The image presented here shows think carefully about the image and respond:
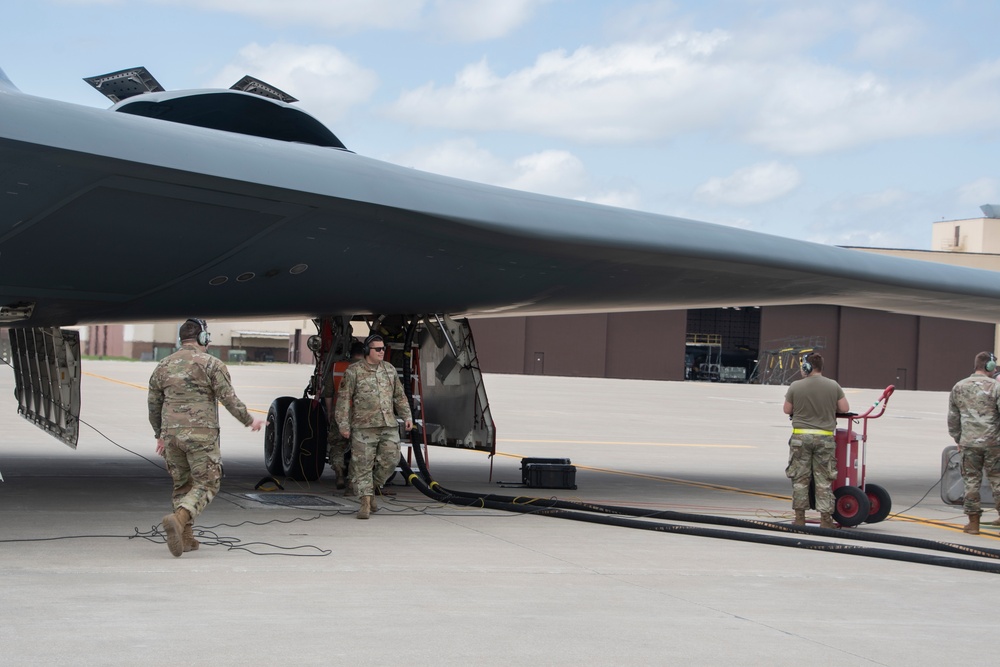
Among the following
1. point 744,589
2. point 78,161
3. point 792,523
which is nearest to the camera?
point 744,589

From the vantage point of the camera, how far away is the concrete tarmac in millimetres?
4961

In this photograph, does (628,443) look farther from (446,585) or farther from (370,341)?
(446,585)

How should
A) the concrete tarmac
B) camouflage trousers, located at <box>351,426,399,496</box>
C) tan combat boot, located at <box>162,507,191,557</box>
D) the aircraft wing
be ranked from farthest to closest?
camouflage trousers, located at <box>351,426,399,496</box>, the aircraft wing, tan combat boot, located at <box>162,507,191,557</box>, the concrete tarmac

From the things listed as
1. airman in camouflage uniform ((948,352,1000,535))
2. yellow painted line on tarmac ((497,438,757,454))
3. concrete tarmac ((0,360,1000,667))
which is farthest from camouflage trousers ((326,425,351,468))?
yellow painted line on tarmac ((497,438,757,454))

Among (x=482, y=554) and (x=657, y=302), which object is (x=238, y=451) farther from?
(x=482, y=554)

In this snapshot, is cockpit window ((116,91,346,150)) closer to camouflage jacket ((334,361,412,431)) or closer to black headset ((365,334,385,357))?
black headset ((365,334,385,357))

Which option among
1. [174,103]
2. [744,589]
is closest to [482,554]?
[744,589]

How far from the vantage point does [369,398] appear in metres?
9.86

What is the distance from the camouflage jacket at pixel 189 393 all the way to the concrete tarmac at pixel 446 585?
0.93 meters

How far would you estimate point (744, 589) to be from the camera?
6691mm

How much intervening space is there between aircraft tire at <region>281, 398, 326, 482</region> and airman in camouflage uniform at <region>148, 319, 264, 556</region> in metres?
4.73

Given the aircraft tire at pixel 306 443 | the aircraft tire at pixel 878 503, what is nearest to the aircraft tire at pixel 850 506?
the aircraft tire at pixel 878 503

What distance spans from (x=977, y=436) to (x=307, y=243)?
6.55 m

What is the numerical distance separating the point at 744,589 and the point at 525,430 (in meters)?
15.9
